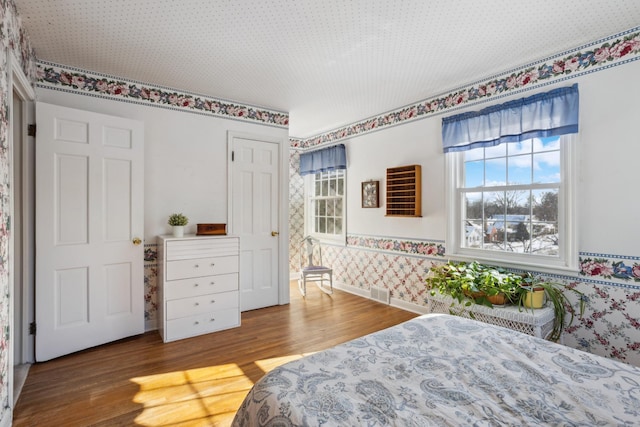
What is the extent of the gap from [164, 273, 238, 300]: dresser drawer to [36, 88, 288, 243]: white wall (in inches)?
24.0

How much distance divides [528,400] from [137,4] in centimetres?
291

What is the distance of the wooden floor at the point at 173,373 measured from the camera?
1992 mm

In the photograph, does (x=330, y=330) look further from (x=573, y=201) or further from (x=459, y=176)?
(x=573, y=201)

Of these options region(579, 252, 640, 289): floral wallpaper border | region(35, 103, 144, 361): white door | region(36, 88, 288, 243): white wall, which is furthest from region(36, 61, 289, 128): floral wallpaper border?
region(579, 252, 640, 289): floral wallpaper border

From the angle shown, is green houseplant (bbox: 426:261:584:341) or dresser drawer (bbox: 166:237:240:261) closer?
green houseplant (bbox: 426:261:584:341)

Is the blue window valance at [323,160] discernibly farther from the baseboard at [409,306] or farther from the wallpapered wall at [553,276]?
the baseboard at [409,306]

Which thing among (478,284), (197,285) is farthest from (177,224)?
(478,284)

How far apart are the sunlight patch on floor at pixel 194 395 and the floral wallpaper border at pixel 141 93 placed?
2.61 m

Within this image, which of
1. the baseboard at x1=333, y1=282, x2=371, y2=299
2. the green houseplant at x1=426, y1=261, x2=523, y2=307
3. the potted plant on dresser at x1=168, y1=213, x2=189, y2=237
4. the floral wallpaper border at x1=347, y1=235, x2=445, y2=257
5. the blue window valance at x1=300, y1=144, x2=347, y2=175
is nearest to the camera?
the green houseplant at x1=426, y1=261, x2=523, y2=307

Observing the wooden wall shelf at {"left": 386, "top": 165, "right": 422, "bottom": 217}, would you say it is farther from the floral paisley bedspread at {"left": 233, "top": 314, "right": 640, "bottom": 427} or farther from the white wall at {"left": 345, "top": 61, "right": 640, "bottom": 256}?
the floral paisley bedspread at {"left": 233, "top": 314, "right": 640, "bottom": 427}

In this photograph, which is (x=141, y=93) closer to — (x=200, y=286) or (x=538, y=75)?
(x=200, y=286)

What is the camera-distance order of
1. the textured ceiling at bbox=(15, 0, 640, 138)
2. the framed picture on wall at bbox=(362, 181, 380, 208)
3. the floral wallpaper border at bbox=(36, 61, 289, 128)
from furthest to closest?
the framed picture on wall at bbox=(362, 181, 380, 208) < the floral wallpaper border at bbox=(36, 61, 289, 128) < the textured ceiling at bbox=(15, 0, 640, 138)

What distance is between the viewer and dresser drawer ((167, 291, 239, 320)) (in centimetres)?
313

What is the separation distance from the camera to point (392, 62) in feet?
9.59
